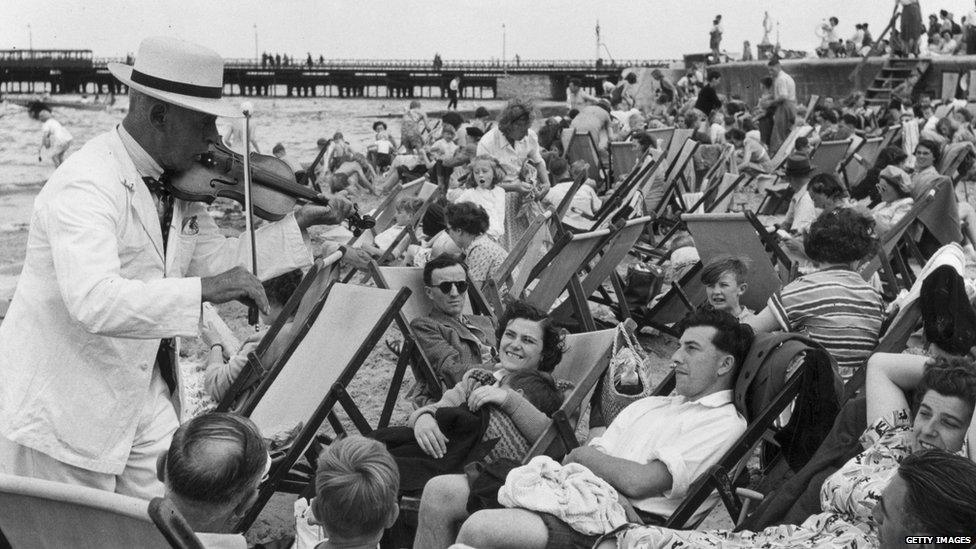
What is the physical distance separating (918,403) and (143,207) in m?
2.09

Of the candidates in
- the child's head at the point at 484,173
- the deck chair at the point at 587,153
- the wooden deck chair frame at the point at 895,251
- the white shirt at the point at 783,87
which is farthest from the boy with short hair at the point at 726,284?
Answer: the white shirt at the point at 783,87

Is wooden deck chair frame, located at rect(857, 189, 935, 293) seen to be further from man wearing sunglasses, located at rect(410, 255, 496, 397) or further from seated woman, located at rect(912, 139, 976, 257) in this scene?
man wearing sunglasses, located at rect(410, 255, 496, 397)

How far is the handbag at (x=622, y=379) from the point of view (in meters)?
4.15

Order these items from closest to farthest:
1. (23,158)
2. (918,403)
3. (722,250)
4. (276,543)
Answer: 1. (276,543)
2. (918,403)
3. (722,250)
4. (23,158)

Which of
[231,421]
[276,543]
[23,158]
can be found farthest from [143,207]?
[23,158]

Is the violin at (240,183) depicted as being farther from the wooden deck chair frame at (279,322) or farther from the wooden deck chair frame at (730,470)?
the wooden deck chair frame at (730,470)

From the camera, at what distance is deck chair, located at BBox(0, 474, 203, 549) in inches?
73.7

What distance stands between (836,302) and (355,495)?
260cm

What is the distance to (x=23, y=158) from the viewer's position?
26.9 metres

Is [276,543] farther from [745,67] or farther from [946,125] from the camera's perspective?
[745,67]

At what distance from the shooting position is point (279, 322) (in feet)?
13.9

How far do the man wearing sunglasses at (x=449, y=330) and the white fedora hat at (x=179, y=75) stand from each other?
5.89 feet

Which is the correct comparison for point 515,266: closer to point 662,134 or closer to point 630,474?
point 630,474

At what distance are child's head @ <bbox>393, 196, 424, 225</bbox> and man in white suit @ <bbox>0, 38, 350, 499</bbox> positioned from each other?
4.72 meters
